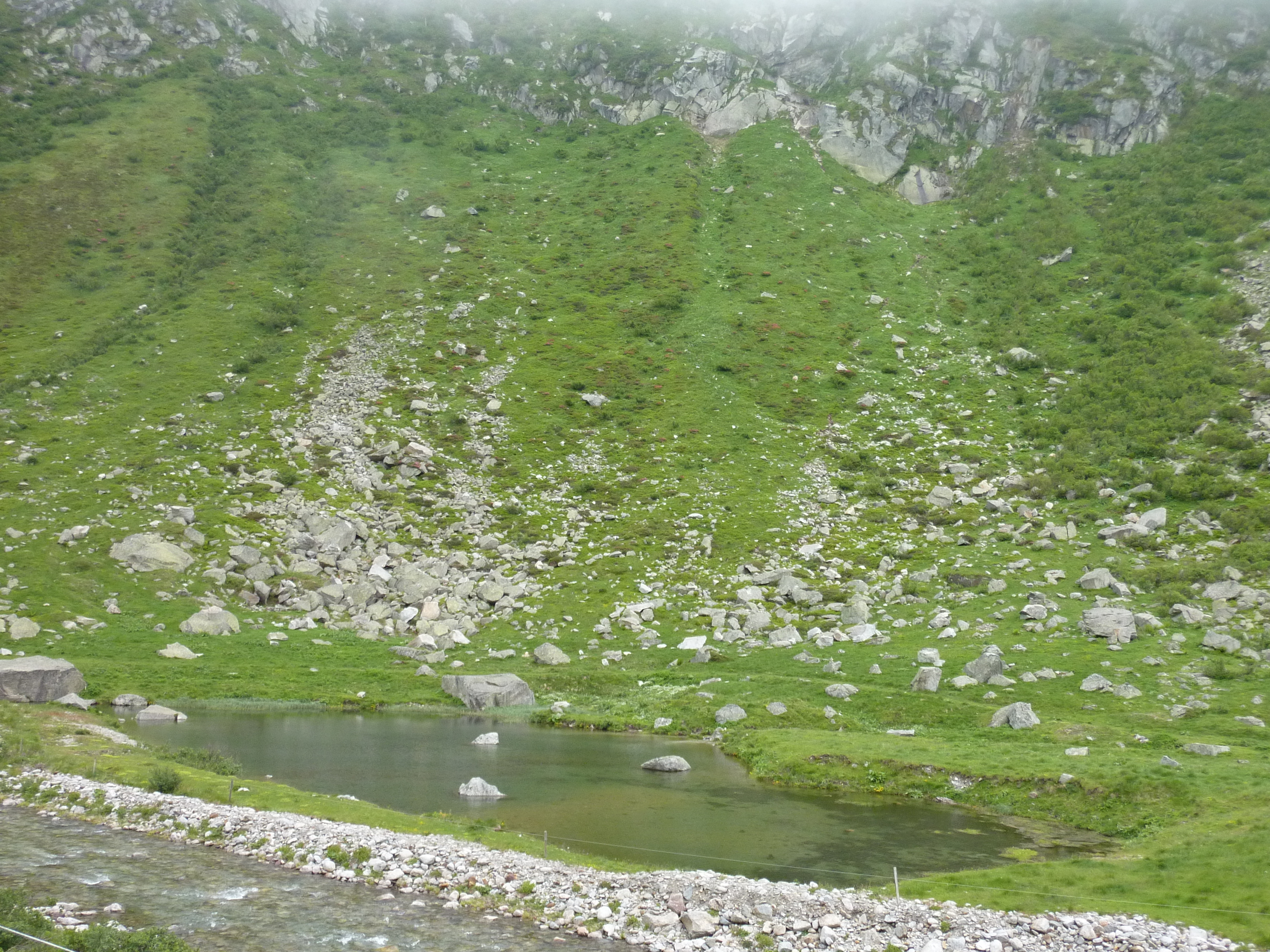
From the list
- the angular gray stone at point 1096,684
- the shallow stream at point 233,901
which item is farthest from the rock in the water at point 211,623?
the angular gray stone at point 1096,684

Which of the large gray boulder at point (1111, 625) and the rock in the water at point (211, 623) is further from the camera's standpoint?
the rock in the water at point (211, 623)

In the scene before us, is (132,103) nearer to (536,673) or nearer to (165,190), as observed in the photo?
(165,190)

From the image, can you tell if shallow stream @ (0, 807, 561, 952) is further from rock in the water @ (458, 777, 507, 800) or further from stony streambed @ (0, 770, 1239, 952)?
rock in the water @ (458, 777, 507, 800)


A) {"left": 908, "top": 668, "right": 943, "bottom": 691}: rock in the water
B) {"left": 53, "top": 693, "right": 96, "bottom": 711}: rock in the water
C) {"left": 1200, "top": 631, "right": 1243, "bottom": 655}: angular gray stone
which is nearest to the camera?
{"left": 53, "top": 693, "right": 96, "bottom": 711}: rock in the water

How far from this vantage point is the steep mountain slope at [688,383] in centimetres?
5441

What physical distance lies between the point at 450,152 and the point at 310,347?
72.4 meters

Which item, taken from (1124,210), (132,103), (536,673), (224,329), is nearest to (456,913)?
(536,673)

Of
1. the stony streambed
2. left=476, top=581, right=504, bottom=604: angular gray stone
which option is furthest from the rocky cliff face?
the stony streambed

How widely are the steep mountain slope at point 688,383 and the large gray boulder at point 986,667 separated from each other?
0.37 metres

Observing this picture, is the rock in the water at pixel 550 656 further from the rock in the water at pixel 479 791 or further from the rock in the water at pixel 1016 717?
the rock in the water at pixel 1016 717

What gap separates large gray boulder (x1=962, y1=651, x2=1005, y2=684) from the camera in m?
52.1

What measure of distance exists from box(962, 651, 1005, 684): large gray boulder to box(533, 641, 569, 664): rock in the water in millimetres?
30895

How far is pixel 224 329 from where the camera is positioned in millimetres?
106625

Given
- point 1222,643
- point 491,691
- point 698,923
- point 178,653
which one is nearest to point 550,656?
point 491,691
